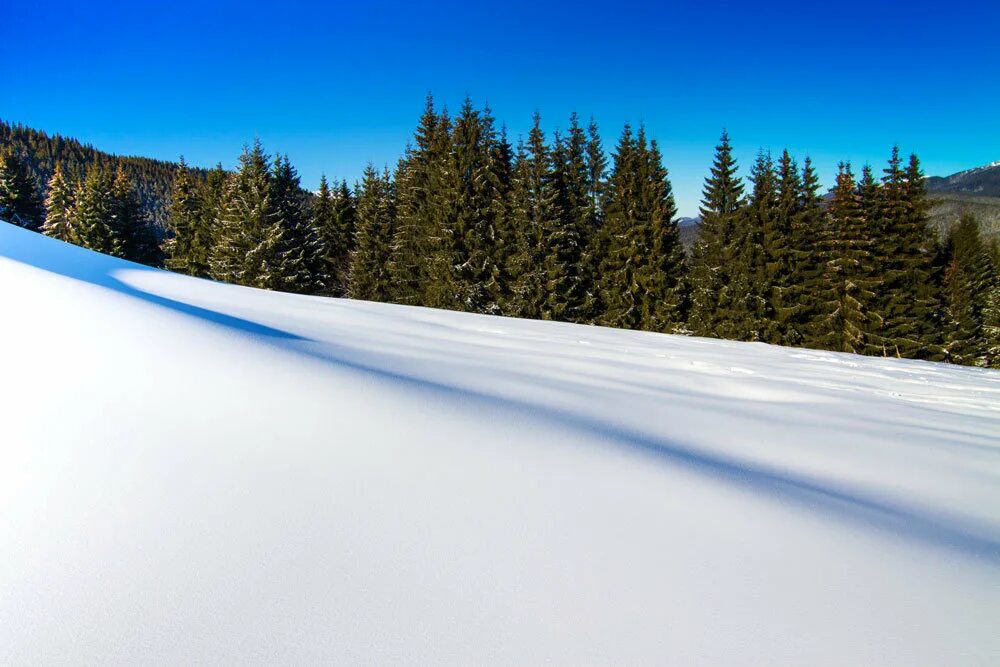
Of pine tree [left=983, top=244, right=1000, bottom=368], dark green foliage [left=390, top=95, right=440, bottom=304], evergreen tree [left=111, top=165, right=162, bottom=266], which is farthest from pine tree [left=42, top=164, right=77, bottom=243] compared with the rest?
pine tree [left=983, top=244, right=1000, bottom=368]

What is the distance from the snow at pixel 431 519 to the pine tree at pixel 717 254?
73.6ft

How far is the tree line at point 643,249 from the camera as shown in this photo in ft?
73.6

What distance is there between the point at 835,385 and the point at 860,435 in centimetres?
160

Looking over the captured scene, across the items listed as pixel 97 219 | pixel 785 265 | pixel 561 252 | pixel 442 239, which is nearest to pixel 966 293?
pixel 785 265

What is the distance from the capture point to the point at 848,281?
21.8 metres

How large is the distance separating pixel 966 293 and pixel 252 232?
35.2 m

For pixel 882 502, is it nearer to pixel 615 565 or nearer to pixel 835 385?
pixel 615 565

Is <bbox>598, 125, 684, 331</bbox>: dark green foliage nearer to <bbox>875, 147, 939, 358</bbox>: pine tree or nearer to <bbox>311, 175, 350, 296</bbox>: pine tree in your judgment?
<bbox>875, 147, 939, 358</bbox>: pine tree

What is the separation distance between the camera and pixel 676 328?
23328 mm

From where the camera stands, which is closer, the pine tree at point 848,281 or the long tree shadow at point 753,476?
the long tree shadow at point 753,476

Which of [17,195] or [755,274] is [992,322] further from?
[17,195]

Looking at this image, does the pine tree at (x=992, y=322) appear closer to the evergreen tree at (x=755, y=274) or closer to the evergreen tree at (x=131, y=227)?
the evergreen tree at (x=755, y=274)

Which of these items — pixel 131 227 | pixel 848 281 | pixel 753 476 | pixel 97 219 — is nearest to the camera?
pixel 753 476

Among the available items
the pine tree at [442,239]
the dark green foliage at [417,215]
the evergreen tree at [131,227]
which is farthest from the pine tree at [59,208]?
the pine tree at [442,239]
